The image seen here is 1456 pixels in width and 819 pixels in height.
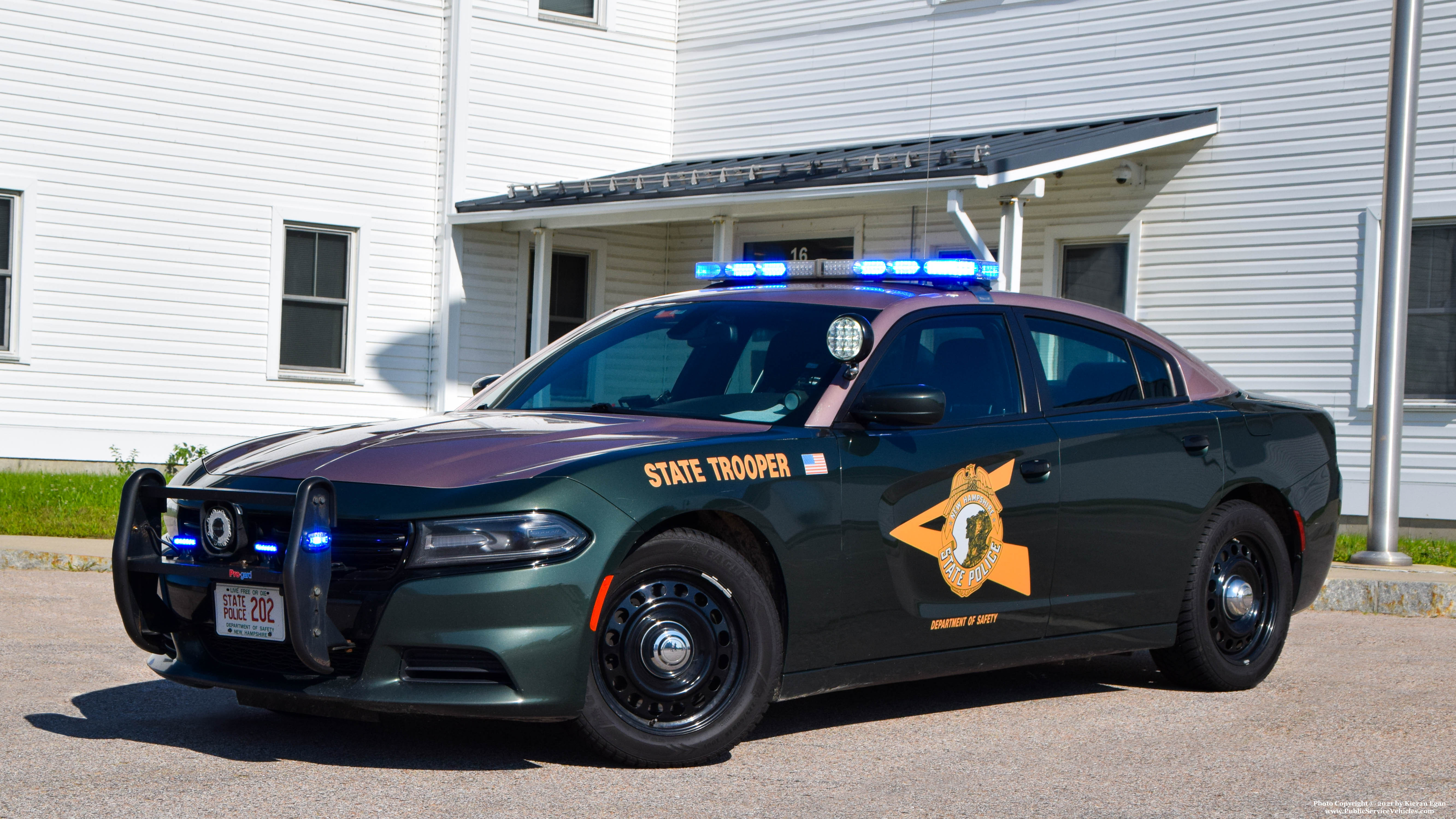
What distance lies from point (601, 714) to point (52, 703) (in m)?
2.29

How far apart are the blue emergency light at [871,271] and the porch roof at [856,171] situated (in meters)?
6.38

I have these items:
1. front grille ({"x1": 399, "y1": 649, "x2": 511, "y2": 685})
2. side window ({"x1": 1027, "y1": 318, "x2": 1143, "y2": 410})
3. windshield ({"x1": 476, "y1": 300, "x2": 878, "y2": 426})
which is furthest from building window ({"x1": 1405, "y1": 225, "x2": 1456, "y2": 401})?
front grille ({"x1": 399, "y1": 649, "x2": 511, "y2": 685})

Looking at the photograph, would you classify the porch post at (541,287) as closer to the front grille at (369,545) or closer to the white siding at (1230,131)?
the white siding at (1230,131)

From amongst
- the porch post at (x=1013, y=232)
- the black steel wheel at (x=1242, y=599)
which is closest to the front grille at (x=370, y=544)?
the black steel wheel at (x=1242, y=599)

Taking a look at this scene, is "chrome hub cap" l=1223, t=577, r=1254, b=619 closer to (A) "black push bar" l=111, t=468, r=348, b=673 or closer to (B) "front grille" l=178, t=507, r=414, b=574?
(B) "front grille" l=178, t=507, r=414, b=574

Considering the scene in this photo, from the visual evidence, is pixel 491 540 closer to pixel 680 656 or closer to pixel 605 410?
pixel 680 656

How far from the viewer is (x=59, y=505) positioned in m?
11.9

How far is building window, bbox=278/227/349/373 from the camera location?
53.5ft

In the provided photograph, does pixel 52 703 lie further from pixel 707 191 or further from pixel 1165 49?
pixel 1165 49

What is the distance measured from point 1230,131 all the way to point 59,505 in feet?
33.8

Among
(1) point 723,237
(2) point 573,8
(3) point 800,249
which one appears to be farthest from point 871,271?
(2) point 573,8

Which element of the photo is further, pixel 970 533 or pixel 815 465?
pixel 970 533

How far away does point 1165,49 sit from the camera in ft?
48.3

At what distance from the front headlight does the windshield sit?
0.99 meters
